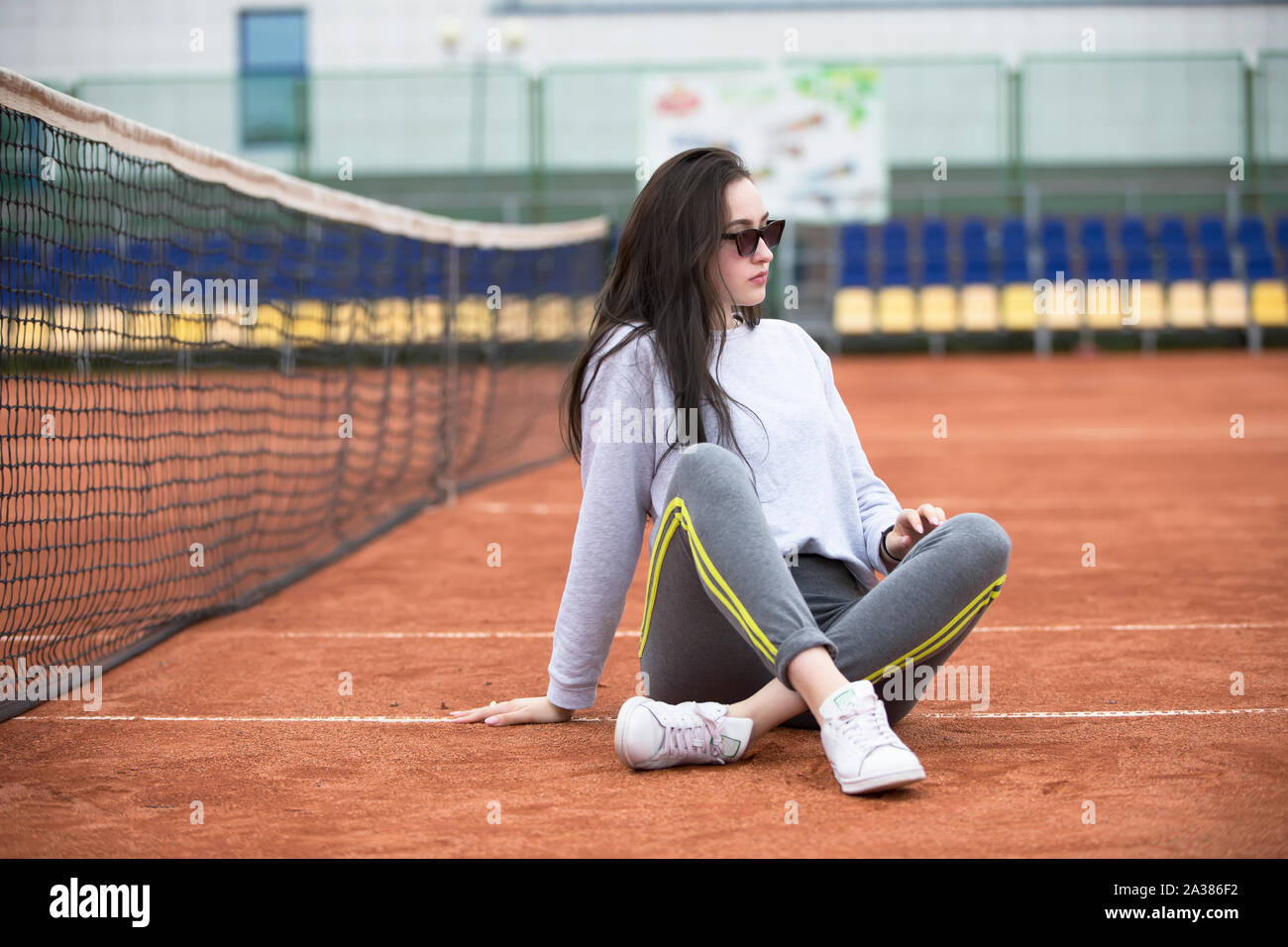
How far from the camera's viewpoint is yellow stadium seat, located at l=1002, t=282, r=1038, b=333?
18859 millimetres

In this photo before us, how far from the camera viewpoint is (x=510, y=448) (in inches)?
405

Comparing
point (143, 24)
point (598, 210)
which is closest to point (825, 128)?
point (598, 210)

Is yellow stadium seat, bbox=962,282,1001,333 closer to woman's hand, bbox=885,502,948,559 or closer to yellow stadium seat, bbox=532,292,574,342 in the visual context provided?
yellow stadium seat, bbox=532,292,574,342

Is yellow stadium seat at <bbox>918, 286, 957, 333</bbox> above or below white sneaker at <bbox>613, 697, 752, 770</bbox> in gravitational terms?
above

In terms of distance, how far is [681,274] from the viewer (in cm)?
296

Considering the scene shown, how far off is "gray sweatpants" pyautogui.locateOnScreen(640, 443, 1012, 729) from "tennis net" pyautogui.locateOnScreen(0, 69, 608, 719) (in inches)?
69.4

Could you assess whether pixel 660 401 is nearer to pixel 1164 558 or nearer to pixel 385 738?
pixel 385 738

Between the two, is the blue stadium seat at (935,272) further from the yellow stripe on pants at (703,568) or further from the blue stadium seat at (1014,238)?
the yellow stripe on pants at (703,568)

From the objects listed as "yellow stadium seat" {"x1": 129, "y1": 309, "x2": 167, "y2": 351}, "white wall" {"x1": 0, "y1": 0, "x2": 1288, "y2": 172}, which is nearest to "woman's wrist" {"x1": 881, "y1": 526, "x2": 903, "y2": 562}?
"yellow stadium seat" {"x1": 129, "y1": 309, "x2": 167, "y2": 351}

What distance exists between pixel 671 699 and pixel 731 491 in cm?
53

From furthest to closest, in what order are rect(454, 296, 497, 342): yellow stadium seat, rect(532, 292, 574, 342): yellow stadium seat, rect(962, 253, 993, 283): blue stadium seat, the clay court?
rect(962, 253, 993, 283): blue stadium seat
rect(532, 292, 574, 342): yellow stadium seat
rect(454, 296, 497, 342): yellow stadium seat
the clay court

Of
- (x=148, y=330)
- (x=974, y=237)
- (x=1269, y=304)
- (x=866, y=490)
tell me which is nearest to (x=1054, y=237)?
(x=974, y=237)

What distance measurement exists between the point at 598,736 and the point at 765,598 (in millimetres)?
755

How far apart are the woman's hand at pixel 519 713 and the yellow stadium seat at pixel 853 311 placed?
16145 millimetres
